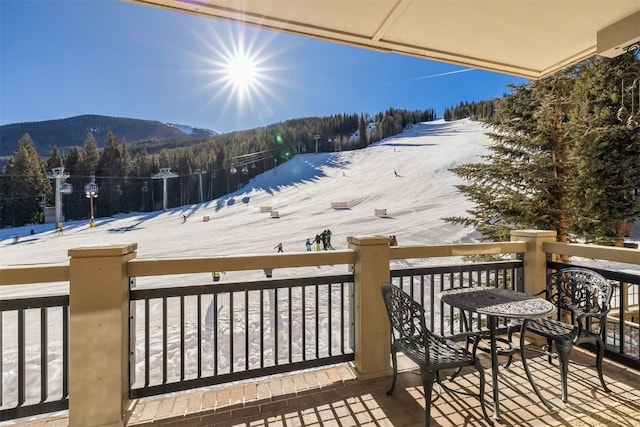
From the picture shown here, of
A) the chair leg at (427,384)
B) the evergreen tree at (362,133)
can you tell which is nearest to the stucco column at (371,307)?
the chair leg at (427,384)

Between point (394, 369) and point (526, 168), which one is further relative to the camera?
point (526, 168)

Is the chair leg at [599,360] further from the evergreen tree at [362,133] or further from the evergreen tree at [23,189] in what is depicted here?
the evergreen tree at [362,133]

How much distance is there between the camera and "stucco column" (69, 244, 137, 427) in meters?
1.87

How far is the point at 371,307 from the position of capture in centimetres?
248

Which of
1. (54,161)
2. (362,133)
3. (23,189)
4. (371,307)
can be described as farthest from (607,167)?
(362,133)

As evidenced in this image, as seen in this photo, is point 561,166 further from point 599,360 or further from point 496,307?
point 496,307

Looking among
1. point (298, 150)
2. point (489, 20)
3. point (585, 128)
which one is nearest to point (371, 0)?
point (489, 20)

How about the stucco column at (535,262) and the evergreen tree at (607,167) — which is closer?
the stucco column at (535,262)

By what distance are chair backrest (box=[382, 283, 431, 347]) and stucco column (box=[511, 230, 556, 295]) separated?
68.7 inches

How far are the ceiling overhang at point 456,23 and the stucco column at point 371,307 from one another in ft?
5.49

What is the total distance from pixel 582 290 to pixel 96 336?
3524 mm

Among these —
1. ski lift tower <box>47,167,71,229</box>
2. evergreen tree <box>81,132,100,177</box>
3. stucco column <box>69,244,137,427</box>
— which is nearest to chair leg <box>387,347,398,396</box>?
stucco column <box>69,244,137,427</box>

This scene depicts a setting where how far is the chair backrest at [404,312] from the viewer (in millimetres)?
1892

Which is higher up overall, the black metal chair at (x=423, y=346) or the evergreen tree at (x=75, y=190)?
the evergreen tree at (x=75, y=190)
